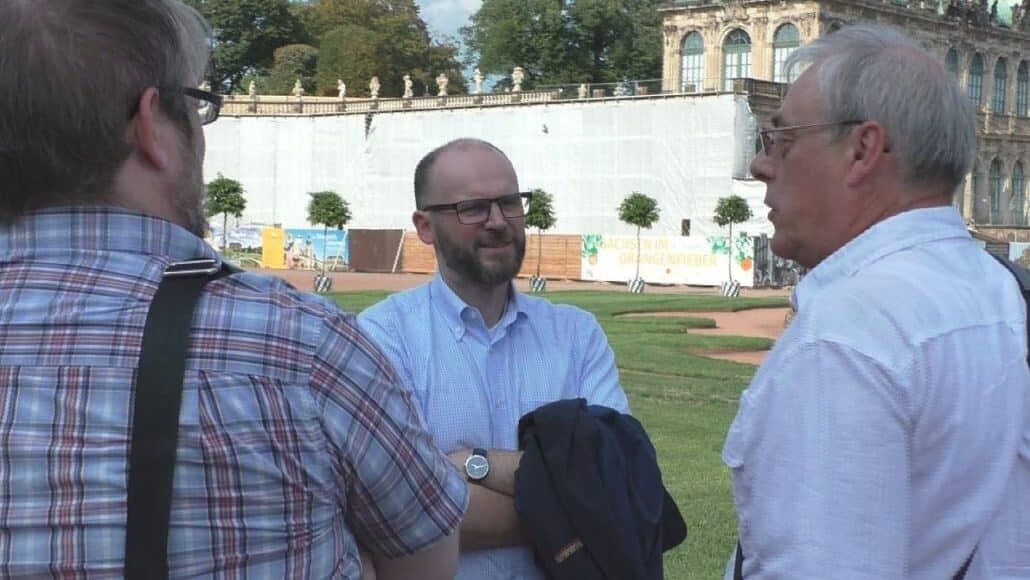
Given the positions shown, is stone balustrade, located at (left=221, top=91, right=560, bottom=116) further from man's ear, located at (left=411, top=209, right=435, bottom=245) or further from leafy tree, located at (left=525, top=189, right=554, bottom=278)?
man's ear, located at (left=411, top=209, right=435, bottom=245)

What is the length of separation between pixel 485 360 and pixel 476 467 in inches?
19.7

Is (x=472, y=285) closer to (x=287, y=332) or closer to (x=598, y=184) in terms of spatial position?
→ (x=287, y=332)

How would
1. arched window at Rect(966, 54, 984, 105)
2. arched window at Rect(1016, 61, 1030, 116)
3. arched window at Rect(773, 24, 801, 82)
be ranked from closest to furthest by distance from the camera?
arched window at Rect(773, 24, 801, 82) < arched window at Rect(966, 54, 984, 105) < arched window at Rect(1016, 61, 1030, 116)

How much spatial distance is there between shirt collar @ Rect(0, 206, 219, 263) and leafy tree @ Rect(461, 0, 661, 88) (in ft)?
218

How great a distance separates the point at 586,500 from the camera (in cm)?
308

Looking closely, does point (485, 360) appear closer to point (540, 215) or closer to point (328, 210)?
point (540, 215)

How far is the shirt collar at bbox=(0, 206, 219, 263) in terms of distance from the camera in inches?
Result: 76.3

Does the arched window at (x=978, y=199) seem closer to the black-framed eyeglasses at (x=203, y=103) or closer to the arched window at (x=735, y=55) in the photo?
the arched window at (x=735, y=55)

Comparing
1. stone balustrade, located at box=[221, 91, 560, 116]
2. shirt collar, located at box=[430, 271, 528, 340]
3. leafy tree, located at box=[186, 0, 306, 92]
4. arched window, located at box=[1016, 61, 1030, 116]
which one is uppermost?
leafy tree, located at box=[186, 0, 306, 92]

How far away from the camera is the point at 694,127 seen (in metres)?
49.4

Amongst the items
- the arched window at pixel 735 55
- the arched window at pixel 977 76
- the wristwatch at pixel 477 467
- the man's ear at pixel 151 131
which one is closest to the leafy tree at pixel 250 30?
the arched window at pixel 735 55

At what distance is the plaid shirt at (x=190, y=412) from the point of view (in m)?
1.83

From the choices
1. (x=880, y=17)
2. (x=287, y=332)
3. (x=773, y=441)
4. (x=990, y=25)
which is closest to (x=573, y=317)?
(x=773, y=441)

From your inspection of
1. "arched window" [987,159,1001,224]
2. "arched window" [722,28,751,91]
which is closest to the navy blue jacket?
"arched window" [722,28,751,91]
